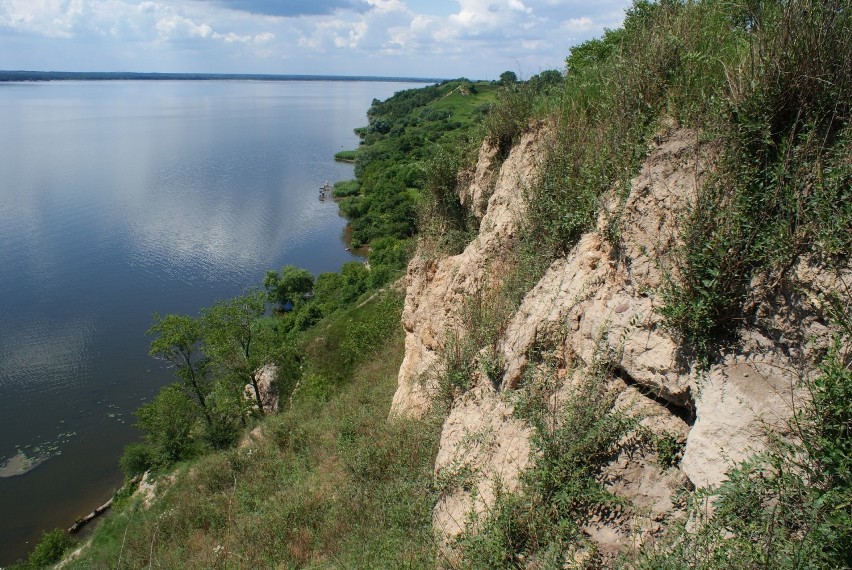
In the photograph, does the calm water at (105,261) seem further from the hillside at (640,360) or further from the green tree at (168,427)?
the hillside at (640,360)

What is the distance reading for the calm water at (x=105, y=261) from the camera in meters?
24.0

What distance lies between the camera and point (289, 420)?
12.8 m

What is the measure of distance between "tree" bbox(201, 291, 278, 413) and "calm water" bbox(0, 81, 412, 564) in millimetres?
7349

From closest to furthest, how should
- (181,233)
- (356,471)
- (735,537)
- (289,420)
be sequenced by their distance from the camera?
(735,537) → (356,471) → (289,420) → (181,233)

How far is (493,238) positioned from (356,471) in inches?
Result: 185

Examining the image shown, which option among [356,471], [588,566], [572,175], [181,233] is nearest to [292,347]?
[356,471]

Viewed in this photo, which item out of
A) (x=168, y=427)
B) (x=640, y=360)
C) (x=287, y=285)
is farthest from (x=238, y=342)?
(x=640, y=360)

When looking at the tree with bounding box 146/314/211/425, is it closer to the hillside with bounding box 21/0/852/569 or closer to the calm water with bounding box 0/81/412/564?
the calm water with bounding box 0/81/412/564

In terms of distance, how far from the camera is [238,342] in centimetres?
2319

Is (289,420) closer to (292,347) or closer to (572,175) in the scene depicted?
(572,175)

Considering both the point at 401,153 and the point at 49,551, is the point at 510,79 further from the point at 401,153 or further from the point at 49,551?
the point at 401,153

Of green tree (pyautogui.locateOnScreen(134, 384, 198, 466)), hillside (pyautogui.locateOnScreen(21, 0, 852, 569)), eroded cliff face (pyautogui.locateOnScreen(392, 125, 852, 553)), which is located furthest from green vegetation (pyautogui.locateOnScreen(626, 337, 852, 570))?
green tree (pyautogui.locateOnScreen(134, 384, 198, 466))

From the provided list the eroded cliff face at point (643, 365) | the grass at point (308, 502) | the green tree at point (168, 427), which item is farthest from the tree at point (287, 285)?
the eroded cliff face at point (643, 365)

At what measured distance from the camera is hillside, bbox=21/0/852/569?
3.93 m
